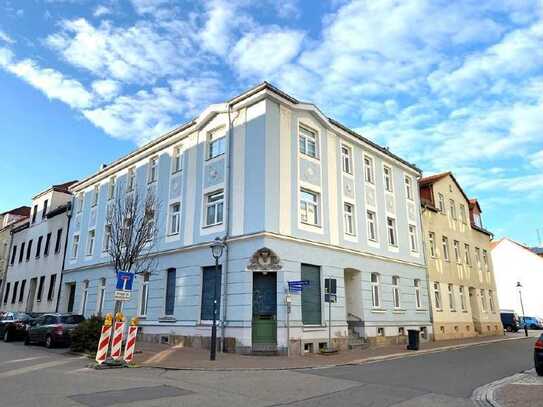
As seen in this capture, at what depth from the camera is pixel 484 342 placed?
2486 centimetres

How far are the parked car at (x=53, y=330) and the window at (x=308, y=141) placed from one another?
42.0 feet

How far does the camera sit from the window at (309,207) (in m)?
19.0

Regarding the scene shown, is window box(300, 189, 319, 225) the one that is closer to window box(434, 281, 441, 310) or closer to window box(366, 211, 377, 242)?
window box(366, 211, 377, 242)

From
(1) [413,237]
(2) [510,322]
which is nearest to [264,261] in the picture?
(1) [413,237]

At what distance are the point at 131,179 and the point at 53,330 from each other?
34.8 feet

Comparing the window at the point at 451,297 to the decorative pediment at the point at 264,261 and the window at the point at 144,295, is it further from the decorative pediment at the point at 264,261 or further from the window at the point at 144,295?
the window at the point at 144,295

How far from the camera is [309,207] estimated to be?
1941 cm

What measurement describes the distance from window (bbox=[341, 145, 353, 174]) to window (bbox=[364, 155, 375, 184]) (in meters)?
1.47

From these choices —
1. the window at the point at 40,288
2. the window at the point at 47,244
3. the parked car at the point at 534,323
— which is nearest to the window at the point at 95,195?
the window at the point at 47,244

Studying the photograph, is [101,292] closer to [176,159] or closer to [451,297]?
[176,159]

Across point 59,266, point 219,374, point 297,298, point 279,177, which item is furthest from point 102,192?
A: point 219,374

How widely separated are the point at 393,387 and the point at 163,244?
14.8 m

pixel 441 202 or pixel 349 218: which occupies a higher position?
pixel 441 202

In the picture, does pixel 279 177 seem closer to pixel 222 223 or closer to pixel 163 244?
pixel 222 223
